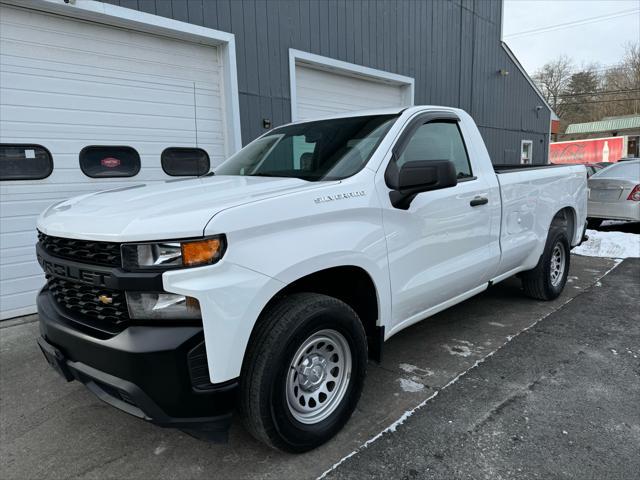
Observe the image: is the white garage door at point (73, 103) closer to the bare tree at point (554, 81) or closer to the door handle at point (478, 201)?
the door handle at point (478, 201)

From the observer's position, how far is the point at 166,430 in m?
2.79

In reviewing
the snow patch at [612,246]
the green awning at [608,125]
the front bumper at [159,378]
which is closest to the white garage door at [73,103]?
the front bumper at [159,378]

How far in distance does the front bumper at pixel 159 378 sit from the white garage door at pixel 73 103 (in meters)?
3.63

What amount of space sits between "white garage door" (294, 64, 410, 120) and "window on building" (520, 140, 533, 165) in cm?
716

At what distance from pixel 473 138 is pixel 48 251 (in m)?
3.21

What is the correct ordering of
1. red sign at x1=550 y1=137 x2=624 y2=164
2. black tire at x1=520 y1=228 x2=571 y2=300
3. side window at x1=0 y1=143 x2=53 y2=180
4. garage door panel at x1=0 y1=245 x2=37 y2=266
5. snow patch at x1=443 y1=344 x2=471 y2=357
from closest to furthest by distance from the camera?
1. snow patch at x1=443 y1=344 x2=471 y2=357
2. black tire at x1=520 y1=228 x2=571 y2=300
3. side window at x1=0 y1=143 x2=53 y2=180
4. garage door panel at x1=0 y1=245 x2=37 y2=266
5. red sign at x1=550 y1=137 x2=624 y2=164

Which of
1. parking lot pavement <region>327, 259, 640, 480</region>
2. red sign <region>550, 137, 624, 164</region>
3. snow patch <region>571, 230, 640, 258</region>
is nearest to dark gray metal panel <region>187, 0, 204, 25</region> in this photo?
parking lot pavement <region>327, 259, 640, 480</region>

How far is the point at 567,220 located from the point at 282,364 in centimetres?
442

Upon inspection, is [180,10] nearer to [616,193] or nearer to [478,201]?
[478,201]

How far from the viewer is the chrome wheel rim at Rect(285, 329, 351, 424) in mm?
2406

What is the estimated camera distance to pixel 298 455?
2.47 metres

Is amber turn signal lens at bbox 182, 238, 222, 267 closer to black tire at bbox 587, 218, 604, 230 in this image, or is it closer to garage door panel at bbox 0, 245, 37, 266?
garage door panel at bbox 0, 245, 37, 266

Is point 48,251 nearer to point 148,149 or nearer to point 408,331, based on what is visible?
point 408,331

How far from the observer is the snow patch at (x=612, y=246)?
7496 millimetres
